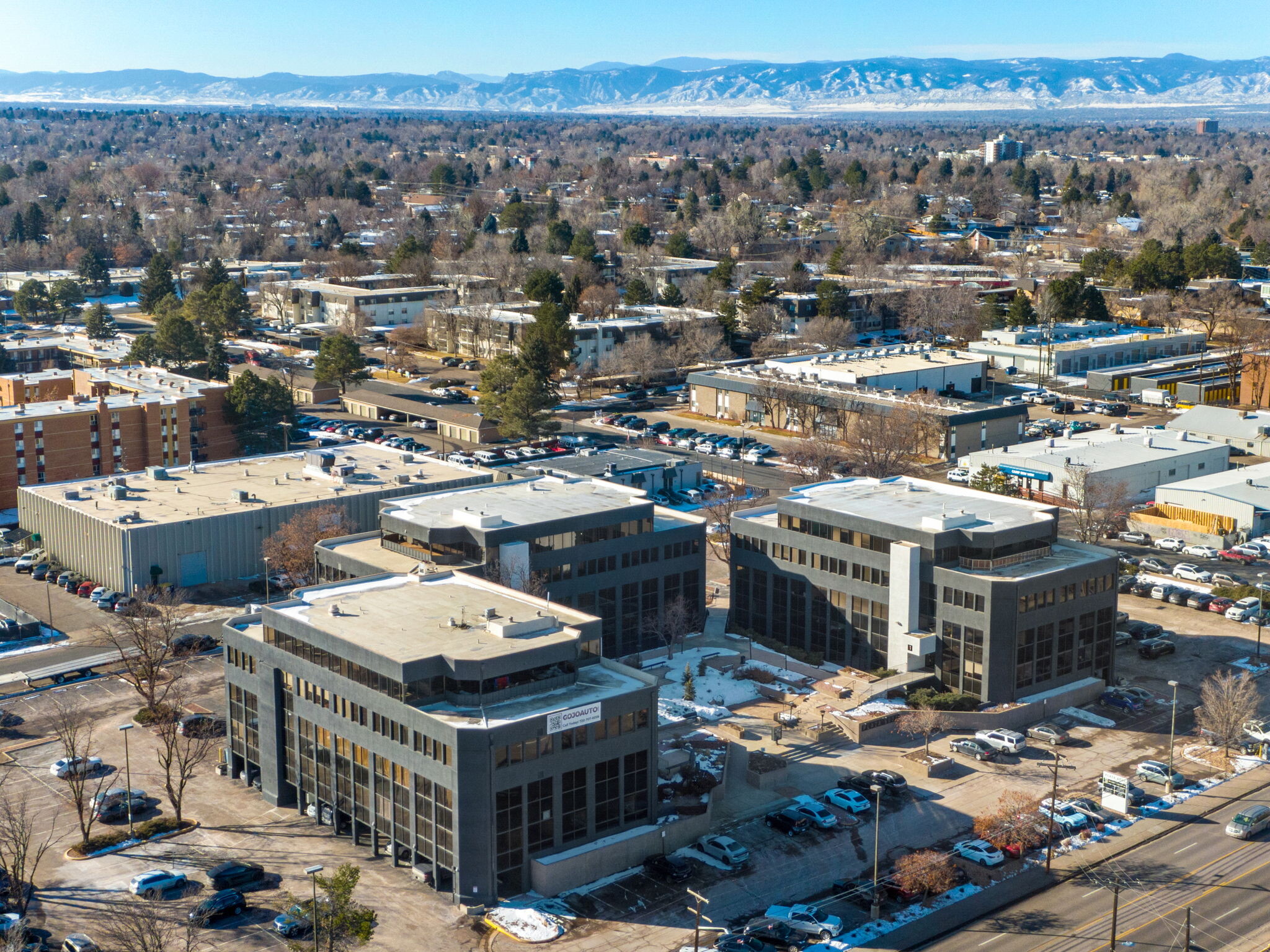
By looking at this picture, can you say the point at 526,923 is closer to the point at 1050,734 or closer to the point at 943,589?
the point at 1050,734

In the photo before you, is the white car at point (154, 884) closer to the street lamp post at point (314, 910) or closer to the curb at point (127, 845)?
the curb at point (127, 845)

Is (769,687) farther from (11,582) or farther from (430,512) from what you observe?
(11,582)

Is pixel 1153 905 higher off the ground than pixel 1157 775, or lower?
lower

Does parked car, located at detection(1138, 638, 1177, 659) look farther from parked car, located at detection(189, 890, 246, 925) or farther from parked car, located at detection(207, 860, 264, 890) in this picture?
parked car, located at detection(189, 890, 246, 925)

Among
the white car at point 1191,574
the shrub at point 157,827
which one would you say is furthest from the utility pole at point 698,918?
the white car at point 1191,574

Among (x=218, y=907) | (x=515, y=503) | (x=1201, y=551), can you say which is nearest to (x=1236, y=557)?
(x=1201, y=551)

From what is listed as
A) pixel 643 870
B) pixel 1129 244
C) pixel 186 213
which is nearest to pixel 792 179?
pixel 1129 244

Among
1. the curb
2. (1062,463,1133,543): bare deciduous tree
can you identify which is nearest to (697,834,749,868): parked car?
the curb
